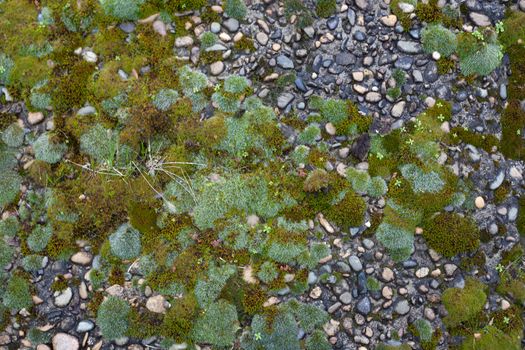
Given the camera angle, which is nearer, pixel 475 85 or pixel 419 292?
pixel 419 292

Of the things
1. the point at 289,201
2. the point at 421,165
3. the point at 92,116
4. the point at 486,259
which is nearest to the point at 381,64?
the point at 421,165

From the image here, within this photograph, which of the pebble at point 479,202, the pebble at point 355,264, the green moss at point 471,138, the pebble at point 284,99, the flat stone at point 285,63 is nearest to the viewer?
the pebble at point 355,264

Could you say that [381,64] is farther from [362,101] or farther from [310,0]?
[310,0]

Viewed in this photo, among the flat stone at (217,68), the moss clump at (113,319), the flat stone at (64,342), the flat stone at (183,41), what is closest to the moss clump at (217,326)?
the moss clump at (113,319)

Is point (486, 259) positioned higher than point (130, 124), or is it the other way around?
point (130, 124)

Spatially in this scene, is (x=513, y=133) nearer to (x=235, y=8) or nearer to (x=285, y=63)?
(x=285, y=63)

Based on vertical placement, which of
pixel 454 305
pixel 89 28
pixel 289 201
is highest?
pixel 89 28

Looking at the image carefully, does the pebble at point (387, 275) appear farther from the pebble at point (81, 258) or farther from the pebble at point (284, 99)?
the pebble at point (81, 258)
